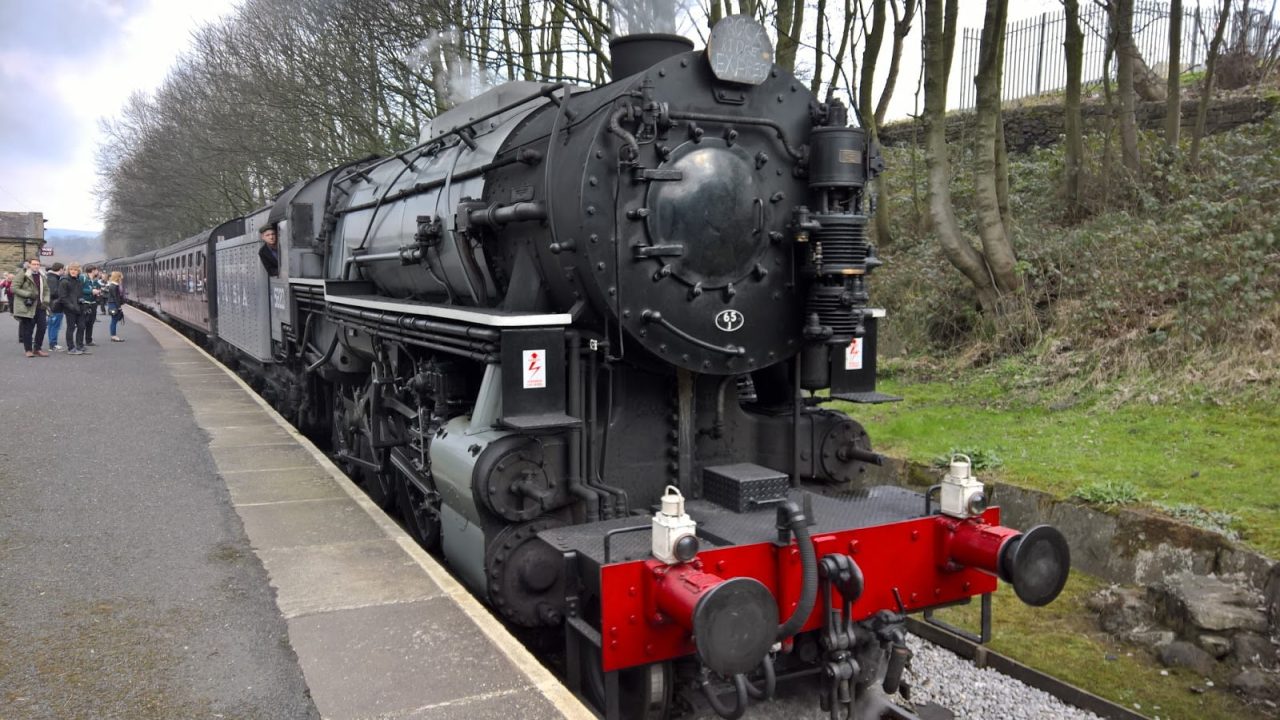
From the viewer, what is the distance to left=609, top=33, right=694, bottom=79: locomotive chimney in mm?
4527

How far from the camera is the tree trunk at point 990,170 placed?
9.71 meters

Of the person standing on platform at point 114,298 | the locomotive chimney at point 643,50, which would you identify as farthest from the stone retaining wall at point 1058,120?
the person standing on platform at point 114,298

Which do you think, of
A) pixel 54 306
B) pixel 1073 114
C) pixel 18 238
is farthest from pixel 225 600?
pixel 18 238

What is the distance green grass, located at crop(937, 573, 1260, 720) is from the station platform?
2762mm

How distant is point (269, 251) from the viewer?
9562mm

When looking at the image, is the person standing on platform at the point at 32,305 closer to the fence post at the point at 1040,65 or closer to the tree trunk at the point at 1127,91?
the tree trunk at the point at 1127,91

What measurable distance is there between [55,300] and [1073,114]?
1580cm

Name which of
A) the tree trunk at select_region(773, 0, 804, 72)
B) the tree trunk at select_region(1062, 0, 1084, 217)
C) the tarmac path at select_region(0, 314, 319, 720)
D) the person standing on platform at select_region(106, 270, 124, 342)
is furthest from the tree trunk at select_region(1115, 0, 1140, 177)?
the person standing on platform at select_region(106, 270, 124, 342)

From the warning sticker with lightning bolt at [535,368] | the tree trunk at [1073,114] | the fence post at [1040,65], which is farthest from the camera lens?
the fence post at [1040,65]

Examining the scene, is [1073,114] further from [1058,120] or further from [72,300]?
[72,300]

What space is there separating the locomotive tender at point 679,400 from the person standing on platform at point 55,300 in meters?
12.4

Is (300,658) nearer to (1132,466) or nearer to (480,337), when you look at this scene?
(480,337)

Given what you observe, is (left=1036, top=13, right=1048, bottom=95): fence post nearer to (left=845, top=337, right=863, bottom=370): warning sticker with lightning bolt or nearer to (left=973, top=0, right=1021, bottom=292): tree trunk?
(left=973, top=0, right=1021, bottom=292): tree trunk

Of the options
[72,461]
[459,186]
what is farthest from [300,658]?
[72,461]
